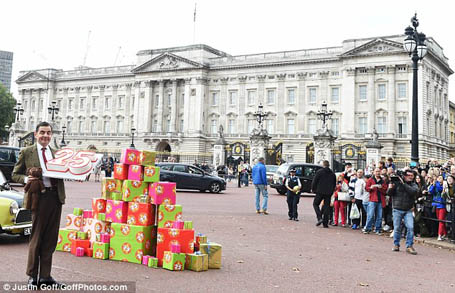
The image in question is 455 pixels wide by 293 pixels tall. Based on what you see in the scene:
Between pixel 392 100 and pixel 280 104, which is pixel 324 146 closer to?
pixel 392 100

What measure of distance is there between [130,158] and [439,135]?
5818cm

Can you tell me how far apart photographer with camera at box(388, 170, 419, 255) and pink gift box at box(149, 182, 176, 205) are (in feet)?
16.8

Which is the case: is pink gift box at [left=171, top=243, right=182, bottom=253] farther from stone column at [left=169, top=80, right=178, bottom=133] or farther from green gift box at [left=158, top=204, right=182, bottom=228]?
stone column at [left=169, top=80, right=178, bottom=133]

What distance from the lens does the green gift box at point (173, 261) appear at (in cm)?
687

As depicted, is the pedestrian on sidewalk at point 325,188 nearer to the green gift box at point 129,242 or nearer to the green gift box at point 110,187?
the green gift box at point 129,242

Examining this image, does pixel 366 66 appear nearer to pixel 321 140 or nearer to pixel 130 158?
pixel 321 140

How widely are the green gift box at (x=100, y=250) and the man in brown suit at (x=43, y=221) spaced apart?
67.8 inches

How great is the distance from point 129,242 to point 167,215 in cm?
78

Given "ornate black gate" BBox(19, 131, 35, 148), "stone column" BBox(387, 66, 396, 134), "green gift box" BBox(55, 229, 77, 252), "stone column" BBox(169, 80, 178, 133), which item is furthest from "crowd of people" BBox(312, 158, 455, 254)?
"stone column" BBox(169, 80, 178, 133)

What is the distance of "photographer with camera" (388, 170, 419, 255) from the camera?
9438 mm

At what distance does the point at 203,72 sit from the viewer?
64875 mm

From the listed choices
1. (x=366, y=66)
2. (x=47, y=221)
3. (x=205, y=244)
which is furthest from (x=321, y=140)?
(x=47, y=221)

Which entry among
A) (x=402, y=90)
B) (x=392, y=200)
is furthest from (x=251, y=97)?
(x=392, y=200)

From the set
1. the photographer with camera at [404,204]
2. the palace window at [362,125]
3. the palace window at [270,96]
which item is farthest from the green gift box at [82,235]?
the palace window at [270,96]
